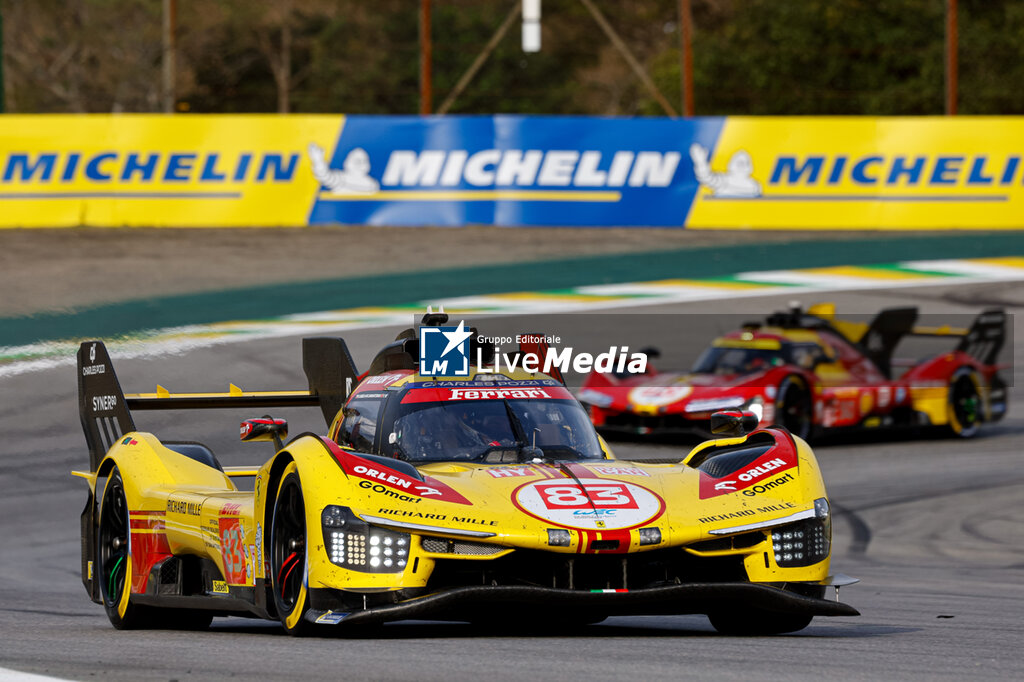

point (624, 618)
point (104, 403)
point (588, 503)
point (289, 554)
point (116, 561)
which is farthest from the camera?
point (104, 403)

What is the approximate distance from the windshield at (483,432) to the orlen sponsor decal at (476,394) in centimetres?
2

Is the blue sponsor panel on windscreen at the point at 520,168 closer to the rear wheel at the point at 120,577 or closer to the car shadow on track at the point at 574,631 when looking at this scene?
the rear wheel at the point at 120,577

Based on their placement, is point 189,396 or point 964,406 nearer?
point 189,396

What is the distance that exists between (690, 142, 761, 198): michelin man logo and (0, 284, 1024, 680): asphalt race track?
330 centimetres

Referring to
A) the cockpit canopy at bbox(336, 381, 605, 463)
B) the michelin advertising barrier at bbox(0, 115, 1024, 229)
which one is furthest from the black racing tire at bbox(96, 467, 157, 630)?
the michelin advertising barrier at bbox(0, 115, 1024, 229)

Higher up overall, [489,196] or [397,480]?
[489,196]

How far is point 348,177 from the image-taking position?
26328 millimetres

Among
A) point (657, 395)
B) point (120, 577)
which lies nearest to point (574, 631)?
point (120, 577)

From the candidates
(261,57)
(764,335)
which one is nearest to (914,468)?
(764,335)

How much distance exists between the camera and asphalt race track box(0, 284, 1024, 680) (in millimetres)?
6145

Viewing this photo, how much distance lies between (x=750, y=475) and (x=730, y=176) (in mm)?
19163

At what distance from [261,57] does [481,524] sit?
176ft

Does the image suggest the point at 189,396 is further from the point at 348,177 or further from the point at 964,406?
the point at 348,177

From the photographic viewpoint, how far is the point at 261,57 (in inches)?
2320
